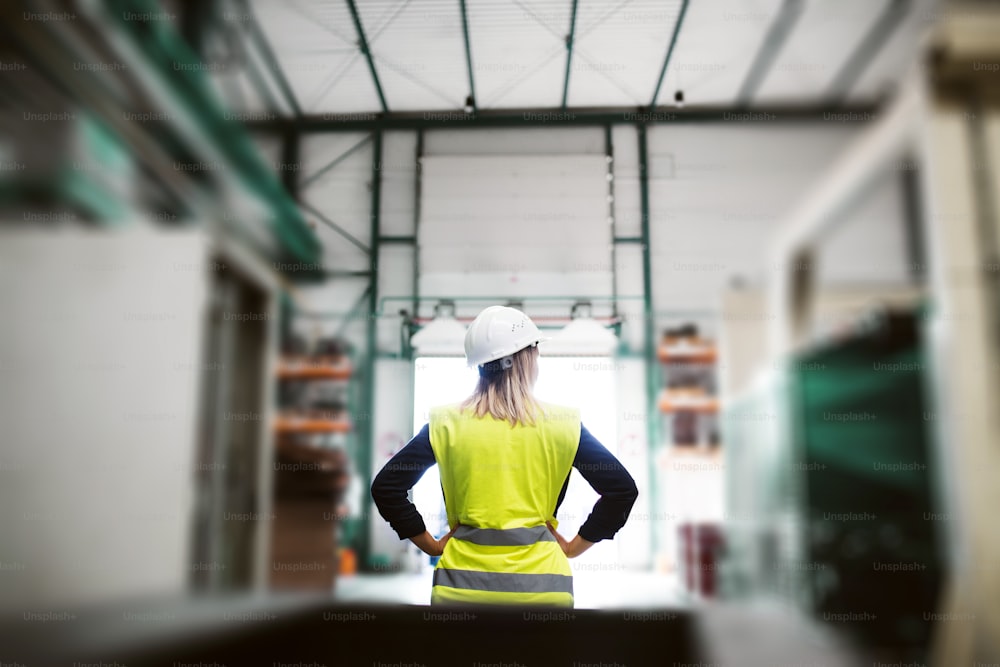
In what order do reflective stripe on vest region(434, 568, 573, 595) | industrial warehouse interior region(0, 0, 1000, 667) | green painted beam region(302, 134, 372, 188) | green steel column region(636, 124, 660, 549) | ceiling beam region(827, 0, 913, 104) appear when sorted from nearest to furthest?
reflective stripe on vest region(434, 568, 573, 595)
industrial warehouse interior region(0, 0, 1000, 667)
ceiling beam region(827, 0, 913, 104)
green steel column region(636, 124, 660, 549)
green painted beam region(302, 134, 372, 188)

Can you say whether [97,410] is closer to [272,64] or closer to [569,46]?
[272,64]

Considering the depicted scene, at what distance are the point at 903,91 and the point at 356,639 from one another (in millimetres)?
2031

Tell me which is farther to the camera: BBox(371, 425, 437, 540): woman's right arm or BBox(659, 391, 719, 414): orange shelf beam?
BBox(659, 391, 719, 414): orange shelf beam

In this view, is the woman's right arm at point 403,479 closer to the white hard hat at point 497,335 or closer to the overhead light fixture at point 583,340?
the white hard hat at point 497,335

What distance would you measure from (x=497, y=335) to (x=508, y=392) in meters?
0.15

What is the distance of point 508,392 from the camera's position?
1.38 metres

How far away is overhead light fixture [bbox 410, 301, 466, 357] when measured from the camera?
2.06 metres

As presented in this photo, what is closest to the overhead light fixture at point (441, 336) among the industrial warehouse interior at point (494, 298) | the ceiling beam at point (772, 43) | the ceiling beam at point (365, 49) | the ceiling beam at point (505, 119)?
the industrial warehouse interior at point (494, 298)

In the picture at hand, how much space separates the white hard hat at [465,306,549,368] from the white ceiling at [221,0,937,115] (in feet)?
3.62

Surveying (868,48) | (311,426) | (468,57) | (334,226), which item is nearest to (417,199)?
(334,226)

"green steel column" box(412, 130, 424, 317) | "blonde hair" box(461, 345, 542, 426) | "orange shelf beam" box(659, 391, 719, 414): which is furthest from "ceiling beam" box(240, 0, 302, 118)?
"orange shelf beam" box(659, 391, 719, 414)

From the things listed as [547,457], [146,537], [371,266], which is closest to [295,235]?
[371,266]

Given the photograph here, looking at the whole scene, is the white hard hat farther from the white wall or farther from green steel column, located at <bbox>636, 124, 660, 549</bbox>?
the white wall

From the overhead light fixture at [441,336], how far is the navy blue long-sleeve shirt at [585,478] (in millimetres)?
710
